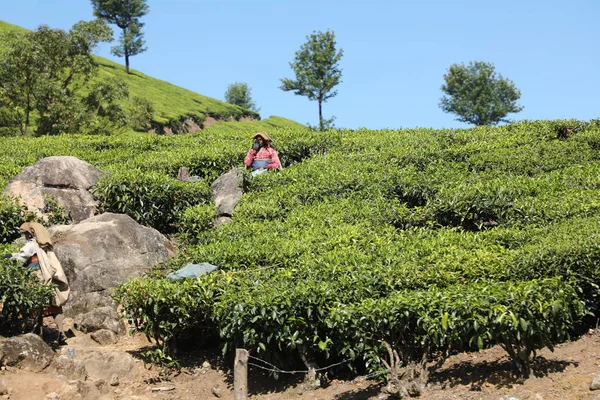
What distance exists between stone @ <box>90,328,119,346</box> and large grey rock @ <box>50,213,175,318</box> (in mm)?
1055

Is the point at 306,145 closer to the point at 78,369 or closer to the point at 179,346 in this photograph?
the point at 179,346

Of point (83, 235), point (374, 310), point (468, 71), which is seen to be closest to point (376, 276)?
point (374, 310)

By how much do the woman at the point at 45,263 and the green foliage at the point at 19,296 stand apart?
0.58 ft

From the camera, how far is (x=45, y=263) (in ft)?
38.1

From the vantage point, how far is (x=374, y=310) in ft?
30.2

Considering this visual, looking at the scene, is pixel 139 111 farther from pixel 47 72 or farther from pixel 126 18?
pixel 126 18

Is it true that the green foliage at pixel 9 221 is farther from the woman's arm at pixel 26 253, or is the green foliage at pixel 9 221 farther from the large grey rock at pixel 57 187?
the woman's arm at pixel 26 253

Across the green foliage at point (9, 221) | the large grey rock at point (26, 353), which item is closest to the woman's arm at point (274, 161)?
the green foliage at point (9, 221)

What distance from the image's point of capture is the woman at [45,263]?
1160 centimetres

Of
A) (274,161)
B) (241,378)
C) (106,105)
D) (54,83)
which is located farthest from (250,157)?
(106,105)

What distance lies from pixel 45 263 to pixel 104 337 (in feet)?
5.21

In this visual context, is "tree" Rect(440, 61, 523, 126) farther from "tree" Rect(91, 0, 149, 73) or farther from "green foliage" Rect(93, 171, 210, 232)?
"green foliage" Rect(93, 171, 210, 232)

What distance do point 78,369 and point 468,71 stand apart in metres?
56.7

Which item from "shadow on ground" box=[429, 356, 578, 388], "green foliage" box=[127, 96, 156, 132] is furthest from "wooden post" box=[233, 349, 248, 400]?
"green foliage" box=[127, 96, 156, 132]
